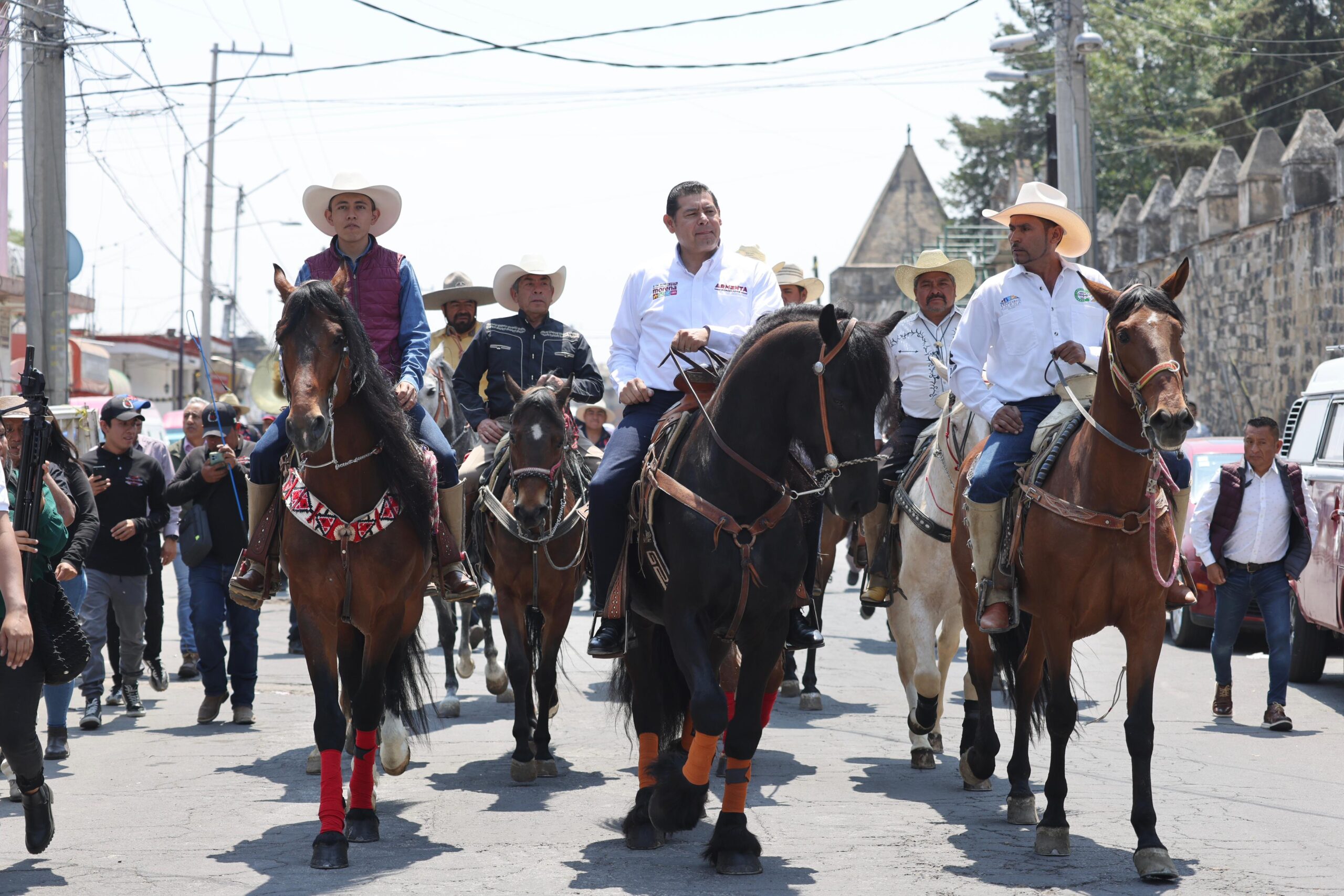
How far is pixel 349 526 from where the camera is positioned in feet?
22.0

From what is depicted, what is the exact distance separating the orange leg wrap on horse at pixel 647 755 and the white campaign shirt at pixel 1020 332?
2.23 meters

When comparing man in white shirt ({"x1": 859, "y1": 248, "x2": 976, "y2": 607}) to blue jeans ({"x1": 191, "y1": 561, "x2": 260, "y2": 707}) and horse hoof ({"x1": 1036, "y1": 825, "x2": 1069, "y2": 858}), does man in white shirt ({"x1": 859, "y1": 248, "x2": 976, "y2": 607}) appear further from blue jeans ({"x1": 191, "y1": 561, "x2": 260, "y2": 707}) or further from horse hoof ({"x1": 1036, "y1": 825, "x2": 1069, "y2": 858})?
blue jeans ({"x1": 191, "y1": 561, "x2": 260, "y2": 707})

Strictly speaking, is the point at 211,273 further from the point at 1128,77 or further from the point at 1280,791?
the point at 1280,791

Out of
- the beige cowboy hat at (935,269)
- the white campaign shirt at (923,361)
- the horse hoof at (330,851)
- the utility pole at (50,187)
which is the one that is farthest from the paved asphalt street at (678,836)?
the utility pole at (50,187)

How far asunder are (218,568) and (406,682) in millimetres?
3695

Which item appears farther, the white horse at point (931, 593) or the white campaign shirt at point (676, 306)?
the white horse at point (931, 593)

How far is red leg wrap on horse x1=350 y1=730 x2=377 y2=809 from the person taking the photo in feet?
22.1

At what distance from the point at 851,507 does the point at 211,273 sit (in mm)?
36744

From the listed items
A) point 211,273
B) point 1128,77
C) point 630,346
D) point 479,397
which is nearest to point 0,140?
point 211,273

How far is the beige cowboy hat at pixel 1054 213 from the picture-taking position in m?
7.17

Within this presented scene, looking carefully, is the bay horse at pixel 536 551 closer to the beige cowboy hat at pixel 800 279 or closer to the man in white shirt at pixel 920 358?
the man in white shirt at pixel 920 358

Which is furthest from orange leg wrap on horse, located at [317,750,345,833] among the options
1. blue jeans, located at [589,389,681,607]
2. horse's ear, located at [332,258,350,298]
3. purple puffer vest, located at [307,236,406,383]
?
purple puffer vest, located at [307,236,406,383]

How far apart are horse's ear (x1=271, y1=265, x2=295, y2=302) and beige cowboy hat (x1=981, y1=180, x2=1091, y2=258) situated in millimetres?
3342

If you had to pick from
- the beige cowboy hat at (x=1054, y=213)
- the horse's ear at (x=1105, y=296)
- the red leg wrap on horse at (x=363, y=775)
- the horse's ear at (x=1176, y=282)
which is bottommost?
the red leg wrap on horse at (x=363, y=775)
